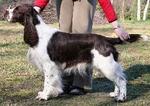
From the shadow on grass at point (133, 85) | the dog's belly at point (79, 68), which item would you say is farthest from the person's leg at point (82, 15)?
the shadow on grass at point (133, 85)

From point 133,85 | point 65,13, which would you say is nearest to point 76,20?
point 65,13

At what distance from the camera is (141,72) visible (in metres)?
10.1

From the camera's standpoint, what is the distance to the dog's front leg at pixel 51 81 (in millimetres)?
7195

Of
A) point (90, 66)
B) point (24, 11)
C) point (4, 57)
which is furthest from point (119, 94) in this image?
point (4, 57)

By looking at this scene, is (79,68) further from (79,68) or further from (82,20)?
(82,20)

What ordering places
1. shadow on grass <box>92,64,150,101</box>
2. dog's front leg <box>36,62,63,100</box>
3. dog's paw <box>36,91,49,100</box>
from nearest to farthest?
1. dog's front leg <box>36,62,63,100</box>
2. dog's paw <box>36,91,49,100</box>
3. shadow on grass <box>92,64,150,101</box>

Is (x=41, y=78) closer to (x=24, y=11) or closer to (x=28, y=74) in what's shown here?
(x=28, y=74)

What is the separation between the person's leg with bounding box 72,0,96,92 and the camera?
7836 millimetres

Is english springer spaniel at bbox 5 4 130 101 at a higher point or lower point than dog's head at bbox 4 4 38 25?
lower

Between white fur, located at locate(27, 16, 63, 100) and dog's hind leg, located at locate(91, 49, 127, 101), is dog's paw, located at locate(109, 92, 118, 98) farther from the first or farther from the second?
white fur, located at locate(27, 16, 63, 100)

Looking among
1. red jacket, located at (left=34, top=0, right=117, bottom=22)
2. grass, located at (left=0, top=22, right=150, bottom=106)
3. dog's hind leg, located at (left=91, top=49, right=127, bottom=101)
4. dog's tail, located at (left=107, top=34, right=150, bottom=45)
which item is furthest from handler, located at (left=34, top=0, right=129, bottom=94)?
dog's tail, located at (left=107, top=34, right=150, bottom=45)

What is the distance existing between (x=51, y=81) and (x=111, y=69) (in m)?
0.90

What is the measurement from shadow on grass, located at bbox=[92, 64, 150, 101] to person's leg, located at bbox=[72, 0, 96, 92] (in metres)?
0.36

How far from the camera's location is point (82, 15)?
786 cm
